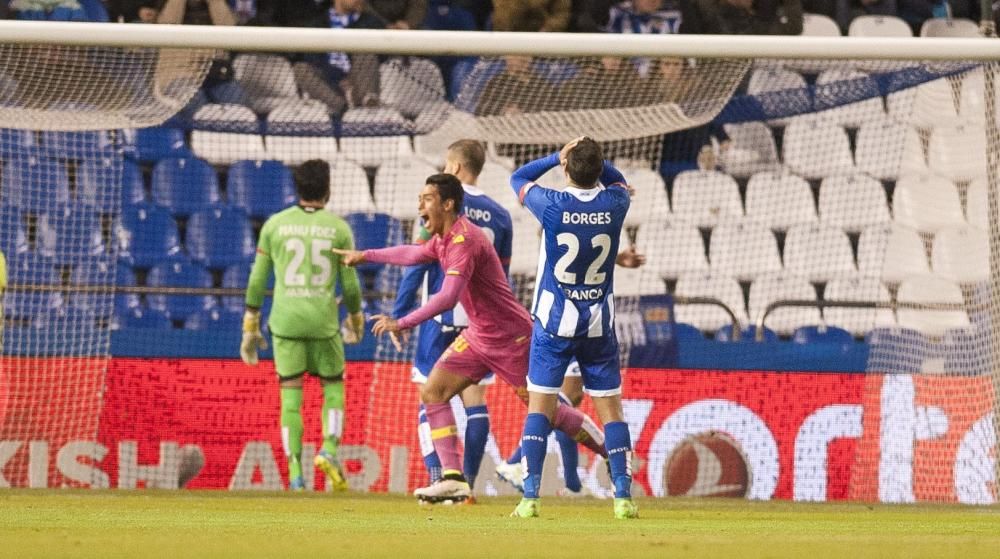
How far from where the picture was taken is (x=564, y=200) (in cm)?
870

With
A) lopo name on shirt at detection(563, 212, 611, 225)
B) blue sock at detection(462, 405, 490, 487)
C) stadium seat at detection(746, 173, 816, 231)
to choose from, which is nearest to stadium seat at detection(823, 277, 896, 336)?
stadium seat at detection(746, 173, 816, 231)

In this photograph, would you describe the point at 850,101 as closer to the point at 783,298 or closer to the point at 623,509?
the point at 783,298

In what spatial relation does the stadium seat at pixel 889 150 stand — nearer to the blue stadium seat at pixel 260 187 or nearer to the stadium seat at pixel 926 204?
the stadium seat at pixel 926 204

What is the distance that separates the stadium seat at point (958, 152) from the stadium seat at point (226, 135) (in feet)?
17.8

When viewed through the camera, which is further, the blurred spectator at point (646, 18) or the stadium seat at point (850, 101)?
the blurred spectator at point (646, 18)

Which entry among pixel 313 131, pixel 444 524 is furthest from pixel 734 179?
pixel 444 524

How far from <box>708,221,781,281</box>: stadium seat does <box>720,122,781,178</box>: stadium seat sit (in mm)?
446

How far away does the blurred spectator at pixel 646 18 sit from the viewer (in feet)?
50.8

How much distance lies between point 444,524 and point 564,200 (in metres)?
1.80

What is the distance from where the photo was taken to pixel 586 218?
871 cm

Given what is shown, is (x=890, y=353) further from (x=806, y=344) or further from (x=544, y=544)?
(x=544, y=544)

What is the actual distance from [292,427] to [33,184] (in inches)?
124

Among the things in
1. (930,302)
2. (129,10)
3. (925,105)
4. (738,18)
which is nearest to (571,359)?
(930,302)

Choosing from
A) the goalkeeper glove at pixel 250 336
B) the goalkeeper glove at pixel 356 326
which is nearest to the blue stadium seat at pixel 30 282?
the goalkeeper glove at pixel 250 336
